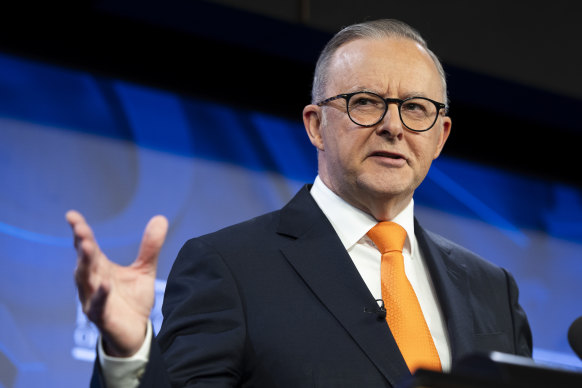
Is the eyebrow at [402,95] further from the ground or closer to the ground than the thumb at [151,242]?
further from the ground

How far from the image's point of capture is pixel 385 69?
6.83 ft

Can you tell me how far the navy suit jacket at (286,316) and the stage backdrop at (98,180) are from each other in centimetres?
104

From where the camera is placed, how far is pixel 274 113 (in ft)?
11.3

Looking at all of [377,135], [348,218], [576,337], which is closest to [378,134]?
[377,135]

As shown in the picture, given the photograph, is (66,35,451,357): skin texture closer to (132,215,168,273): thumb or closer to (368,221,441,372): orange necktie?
(368,221,441,372): orange necktie

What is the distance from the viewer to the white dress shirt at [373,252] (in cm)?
192

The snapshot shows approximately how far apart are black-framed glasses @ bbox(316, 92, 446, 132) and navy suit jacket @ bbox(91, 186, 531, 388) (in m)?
0.27

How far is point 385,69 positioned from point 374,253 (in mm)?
490

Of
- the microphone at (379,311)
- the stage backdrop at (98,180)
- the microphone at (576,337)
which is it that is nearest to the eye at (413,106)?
the microphone at (379,311)

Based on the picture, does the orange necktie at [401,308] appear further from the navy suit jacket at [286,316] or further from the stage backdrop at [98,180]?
the stage backdrop at [98,180]

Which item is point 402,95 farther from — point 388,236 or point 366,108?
point 388,236

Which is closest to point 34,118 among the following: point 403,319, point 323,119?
point 323,119

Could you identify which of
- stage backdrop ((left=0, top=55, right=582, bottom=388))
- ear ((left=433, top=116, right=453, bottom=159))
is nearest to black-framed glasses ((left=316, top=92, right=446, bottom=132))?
ear ((left=433, top=116, right=453, bottom=159))

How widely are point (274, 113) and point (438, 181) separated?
89 centimetres
